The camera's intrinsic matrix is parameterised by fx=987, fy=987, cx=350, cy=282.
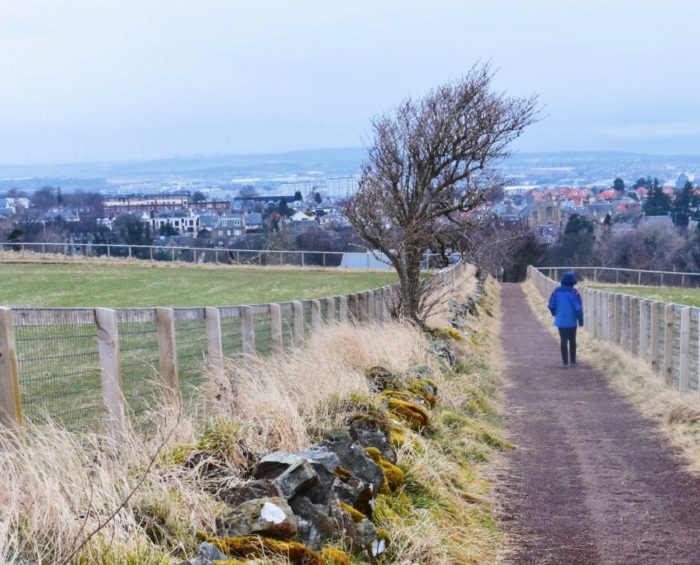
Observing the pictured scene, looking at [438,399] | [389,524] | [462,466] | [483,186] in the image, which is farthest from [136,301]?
[389,524]

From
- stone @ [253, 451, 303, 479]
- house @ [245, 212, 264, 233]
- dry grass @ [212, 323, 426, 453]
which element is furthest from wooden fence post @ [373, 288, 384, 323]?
house @ [245, 212, 264, 233]

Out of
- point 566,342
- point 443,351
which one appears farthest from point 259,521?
point 566,342

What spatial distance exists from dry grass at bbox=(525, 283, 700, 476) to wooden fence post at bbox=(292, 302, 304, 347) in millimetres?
4533

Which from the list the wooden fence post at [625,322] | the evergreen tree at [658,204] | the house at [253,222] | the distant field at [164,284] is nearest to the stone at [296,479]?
the wooden fence post at [625,322]

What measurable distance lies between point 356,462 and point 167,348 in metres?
2.07

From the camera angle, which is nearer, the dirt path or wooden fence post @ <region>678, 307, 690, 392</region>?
the dirt path

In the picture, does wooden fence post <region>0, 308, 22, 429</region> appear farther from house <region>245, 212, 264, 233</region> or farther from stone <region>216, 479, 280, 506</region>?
house <region>245, 212, 264, 233</region>

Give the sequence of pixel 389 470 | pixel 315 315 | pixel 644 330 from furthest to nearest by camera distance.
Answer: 1. pixel 644 330
2. pixel 315 315
3. pixel 389 470

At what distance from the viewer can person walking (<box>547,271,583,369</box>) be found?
1827 cm

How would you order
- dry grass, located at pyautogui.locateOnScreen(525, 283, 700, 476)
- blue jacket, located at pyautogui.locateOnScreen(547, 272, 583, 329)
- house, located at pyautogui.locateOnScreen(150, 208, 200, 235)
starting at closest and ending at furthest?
dry grass, located at pyautogui.locateOnScreen(525, 283, 700, 476) < blue jacket, located at pyautogui.locateOnScreen(547, 272, 583, 329) < house, located at pyautogui.locateOnScreen(150, 208, 200, 235)

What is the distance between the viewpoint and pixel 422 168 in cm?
1834

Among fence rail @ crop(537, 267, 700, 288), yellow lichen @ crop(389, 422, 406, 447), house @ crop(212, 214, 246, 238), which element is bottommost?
fence rail @ crop(537, 267, 700, 288)

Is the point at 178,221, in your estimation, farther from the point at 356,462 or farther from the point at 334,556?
the point at 334,556

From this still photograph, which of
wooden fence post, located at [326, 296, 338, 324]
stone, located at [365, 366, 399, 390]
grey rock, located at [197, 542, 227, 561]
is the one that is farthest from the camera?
wooden fence post, located at [326, 296, 338, 324]
